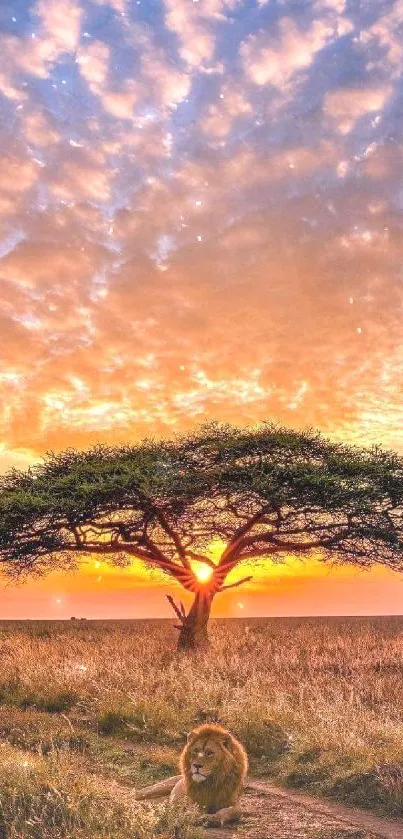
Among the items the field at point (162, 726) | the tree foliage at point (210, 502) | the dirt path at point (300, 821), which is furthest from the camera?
the tree foliage at point (210, 502)

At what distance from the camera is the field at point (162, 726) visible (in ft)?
26.0

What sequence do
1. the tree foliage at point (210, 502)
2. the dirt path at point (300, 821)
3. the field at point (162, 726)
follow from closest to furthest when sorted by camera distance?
1. the field at point (162, 726)
2. the dirt path at point (300, 821)
3. the tree foliage at point (210, 502)

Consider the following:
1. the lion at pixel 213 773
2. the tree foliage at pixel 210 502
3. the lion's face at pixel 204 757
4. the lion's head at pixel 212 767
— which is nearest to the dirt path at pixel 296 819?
the lion at pixel 213 773

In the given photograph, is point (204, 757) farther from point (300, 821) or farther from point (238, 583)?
point (238, 583)

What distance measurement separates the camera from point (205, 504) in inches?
996

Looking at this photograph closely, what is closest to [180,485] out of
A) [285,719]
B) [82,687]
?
[82,687]

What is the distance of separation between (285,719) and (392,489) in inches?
520

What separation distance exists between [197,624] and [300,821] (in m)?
16.2

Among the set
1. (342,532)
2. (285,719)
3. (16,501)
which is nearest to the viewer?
(285,719)

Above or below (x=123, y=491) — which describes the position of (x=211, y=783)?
below

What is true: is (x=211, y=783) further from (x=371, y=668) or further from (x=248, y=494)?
(x=248, y=494)

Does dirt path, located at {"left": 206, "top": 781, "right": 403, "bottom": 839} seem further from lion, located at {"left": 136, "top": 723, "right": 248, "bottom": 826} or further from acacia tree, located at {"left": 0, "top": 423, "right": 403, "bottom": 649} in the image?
acacia tree, located at {"left": 0, "top": 423, "right": 403, "bottom": 649}

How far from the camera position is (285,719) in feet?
41.8

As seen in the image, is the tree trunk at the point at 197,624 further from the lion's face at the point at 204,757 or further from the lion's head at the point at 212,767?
the lion's face at the point at 204,757
